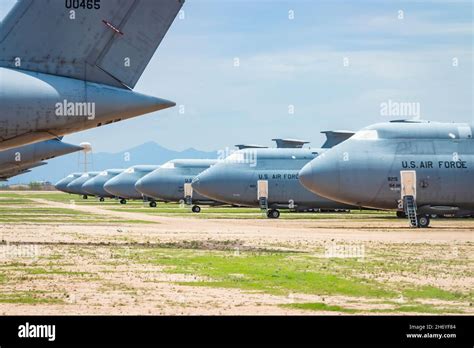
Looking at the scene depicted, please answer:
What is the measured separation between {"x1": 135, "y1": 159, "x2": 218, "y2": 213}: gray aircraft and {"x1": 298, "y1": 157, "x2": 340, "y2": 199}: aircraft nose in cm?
3673

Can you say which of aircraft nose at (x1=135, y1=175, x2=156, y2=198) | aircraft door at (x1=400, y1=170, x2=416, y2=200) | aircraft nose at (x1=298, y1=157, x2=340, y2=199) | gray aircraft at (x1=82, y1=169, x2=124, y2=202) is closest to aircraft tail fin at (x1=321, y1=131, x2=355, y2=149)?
aircraft nose at (x1=135, y1=175, x2=156, y2=198)

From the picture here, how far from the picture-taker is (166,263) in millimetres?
25219

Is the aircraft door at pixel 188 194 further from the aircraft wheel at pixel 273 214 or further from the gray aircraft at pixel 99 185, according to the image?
the gray aircraft at pixel 99 185

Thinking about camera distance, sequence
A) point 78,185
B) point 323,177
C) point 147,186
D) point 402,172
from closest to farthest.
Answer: point 402,172
point 323,177
point 147,186
point 78,185

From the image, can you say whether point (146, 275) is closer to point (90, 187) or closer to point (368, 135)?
point (368, 135)

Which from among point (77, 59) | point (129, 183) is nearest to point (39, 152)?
point (77, 59)

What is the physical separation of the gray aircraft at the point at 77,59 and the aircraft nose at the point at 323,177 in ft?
64.9

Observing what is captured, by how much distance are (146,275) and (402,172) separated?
2861 cm

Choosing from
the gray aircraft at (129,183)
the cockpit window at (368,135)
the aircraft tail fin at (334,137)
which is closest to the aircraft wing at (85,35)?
the cockpit window at (368,135)

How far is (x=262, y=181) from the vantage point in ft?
221

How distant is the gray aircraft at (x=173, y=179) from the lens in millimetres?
86812
